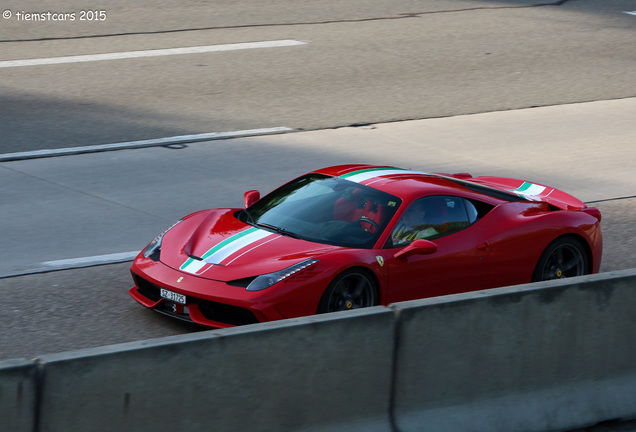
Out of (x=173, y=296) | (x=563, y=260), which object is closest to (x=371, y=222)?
(x=173, y=296)

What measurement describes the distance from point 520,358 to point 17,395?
286 centimetres

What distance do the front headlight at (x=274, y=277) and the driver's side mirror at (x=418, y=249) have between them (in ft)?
2.36

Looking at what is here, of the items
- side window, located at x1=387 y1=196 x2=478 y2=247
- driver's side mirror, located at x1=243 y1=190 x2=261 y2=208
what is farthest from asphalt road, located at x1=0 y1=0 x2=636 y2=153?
side window, located at x1=387 y1=196 x2=478 y2=247

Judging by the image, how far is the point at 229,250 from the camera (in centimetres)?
695

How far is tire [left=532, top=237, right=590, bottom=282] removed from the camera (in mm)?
7836

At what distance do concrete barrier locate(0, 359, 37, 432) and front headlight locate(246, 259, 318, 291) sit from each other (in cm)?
246

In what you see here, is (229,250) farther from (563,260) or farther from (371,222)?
(563,260)

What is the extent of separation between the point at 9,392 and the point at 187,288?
2.55m

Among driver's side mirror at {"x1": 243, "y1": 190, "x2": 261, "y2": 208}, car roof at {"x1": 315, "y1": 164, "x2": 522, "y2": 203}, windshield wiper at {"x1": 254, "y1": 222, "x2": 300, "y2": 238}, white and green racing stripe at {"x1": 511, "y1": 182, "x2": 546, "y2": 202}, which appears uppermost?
car roof at {"x1": 315, "y1": 164, "x2": 522, "y2": 203}

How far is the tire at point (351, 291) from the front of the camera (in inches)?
264

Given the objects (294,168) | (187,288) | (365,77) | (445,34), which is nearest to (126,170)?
(294,168)

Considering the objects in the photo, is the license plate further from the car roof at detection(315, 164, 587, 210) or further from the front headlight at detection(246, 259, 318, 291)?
the car roof at detection(315, 164, 587, 210)

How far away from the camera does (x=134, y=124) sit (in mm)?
13344

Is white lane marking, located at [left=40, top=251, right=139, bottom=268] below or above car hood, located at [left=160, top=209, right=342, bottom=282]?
below
